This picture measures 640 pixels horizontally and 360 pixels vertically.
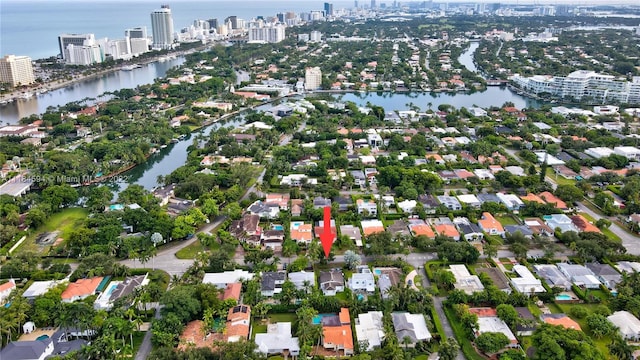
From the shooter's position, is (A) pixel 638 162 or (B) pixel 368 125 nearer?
(A) pixel 638 162

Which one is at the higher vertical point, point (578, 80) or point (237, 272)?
point (578, 80)

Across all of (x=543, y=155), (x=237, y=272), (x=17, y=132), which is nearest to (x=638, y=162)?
(x=543, y=155)

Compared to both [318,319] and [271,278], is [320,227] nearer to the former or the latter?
[271,278]

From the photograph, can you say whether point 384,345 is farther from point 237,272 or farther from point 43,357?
point 43,357

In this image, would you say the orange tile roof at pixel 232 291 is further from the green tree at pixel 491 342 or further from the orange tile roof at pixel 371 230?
the green tree at pixel 491 342

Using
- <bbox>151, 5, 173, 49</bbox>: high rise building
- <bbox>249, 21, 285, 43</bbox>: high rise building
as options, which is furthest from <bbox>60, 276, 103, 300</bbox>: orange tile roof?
<bbox>249, 21, 285, 43</bbox>: high rise building

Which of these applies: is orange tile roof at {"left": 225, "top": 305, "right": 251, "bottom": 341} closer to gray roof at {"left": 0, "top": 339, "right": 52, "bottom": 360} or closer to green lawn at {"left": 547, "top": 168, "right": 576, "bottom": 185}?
gray roof at {"left": 0, "top": 339, "right": 52, "bottom": 360}

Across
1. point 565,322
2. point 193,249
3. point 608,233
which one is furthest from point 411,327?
point 608,233
